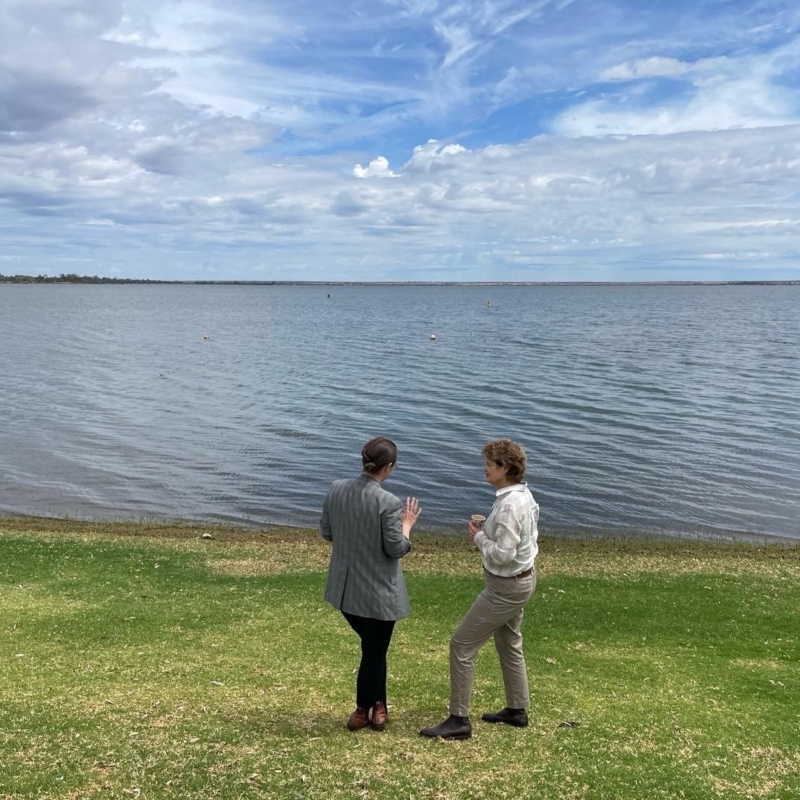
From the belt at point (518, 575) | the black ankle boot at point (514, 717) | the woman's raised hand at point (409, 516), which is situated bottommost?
the black ankle boot at point (514, 717)

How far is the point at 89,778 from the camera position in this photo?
5582 mm

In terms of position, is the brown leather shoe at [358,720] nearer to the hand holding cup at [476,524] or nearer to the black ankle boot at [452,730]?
the black ankle boot at [452,730]

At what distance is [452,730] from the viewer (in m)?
6.20

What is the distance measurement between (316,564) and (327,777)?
842cm

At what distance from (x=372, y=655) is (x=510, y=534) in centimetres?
162

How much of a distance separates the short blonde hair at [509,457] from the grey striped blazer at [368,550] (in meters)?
0.86

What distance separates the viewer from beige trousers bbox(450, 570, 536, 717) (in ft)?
19.1

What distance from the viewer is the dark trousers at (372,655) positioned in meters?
5.86

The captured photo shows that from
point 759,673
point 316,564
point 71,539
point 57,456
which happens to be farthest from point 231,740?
point 57,456

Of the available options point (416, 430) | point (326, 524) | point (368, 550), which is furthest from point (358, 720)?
point (416, 430)

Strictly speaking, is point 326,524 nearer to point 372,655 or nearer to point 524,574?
point 372,655

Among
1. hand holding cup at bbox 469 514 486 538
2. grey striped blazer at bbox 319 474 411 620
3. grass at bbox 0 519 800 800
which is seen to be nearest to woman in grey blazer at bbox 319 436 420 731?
grey striped blazer at bbox 319 474 411 620

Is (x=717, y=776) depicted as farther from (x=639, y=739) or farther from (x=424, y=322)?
(x=424, y=322)

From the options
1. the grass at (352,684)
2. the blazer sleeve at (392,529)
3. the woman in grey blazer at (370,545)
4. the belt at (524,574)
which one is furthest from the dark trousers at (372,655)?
the belt at (524,574)
